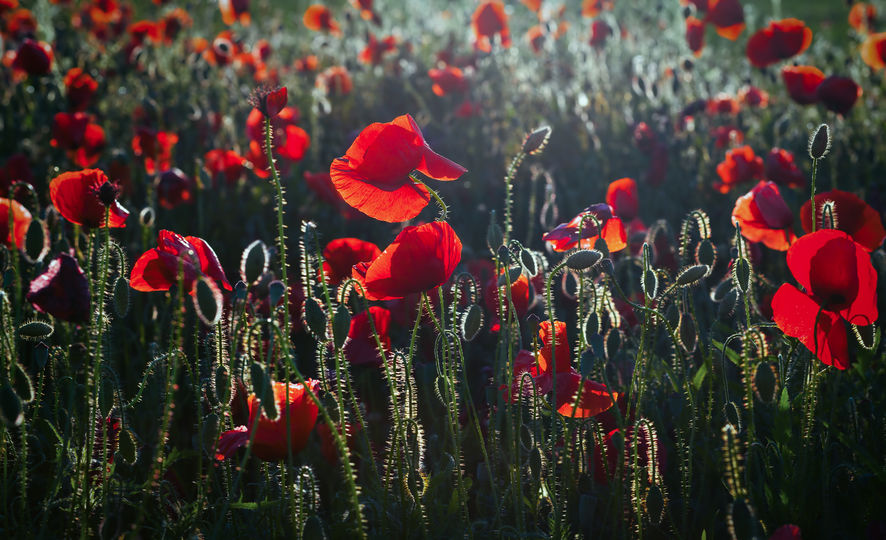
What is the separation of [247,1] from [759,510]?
16.8ft

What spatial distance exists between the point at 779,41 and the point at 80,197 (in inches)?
142

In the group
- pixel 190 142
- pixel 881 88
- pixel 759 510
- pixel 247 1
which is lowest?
pixel 759 510

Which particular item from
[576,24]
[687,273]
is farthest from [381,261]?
[576,24]

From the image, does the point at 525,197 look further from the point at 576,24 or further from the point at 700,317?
the point at 576,24

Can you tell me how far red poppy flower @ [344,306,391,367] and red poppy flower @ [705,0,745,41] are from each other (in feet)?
11.3

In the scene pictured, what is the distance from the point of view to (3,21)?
6.02 m

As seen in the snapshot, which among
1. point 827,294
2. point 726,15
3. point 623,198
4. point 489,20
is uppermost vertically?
point 489,20

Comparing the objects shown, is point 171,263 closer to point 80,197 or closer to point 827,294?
point 80,197

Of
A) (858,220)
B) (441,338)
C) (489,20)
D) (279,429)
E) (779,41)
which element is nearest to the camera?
(279,429)

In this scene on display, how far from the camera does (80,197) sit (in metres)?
1.88

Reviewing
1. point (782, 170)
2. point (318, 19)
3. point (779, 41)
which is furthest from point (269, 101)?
point (318, 19)

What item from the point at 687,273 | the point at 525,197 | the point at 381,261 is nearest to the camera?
the point at 381,261

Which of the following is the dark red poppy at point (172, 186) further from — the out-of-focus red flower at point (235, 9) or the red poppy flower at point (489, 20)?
the out-of-focus red flower at point (235, 9)

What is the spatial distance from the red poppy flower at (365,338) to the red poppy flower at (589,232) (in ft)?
1.46
